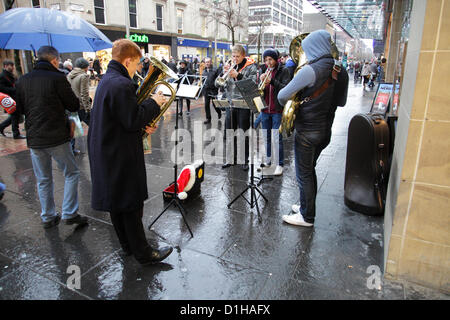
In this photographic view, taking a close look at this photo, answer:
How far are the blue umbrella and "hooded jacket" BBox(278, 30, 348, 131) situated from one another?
12.0ft

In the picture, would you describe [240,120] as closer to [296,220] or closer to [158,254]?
[296,220]

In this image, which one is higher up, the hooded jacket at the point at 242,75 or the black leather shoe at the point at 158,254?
the hooded jacket at the point at 242,75

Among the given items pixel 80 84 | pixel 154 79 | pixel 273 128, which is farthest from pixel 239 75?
pixel 80 84

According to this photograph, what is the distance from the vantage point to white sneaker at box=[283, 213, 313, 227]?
3.60m

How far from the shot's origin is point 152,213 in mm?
3975

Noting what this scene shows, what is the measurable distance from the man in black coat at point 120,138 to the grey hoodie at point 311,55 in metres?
1.37

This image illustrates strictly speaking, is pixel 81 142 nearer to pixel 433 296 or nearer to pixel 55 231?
pixel 55 231

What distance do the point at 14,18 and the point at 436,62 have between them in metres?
5.39

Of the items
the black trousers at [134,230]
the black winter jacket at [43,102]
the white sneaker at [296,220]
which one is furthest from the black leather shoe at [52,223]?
the white sneaker at [296,220]

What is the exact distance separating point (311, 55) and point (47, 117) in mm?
2953

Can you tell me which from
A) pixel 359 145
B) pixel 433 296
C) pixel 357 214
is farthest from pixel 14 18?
pixel 433 296

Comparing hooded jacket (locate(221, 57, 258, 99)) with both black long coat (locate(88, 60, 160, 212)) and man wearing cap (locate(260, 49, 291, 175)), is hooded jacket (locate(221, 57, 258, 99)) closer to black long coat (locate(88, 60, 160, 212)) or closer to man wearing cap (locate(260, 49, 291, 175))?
man wearing cap (locate(260, 49, 291, 175))

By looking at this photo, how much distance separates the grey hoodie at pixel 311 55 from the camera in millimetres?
3045

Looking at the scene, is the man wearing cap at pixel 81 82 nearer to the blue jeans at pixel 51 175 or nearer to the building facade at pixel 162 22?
the blue jeans at pixel 51 175
